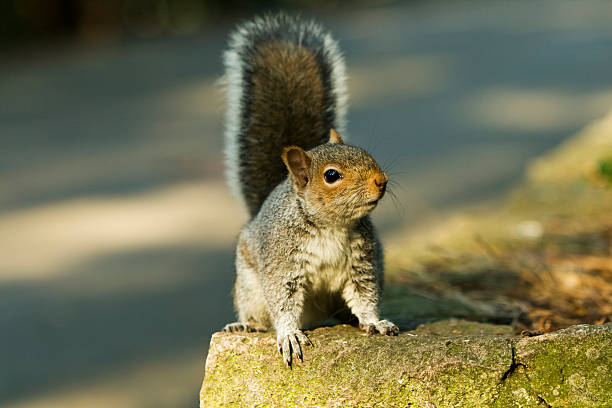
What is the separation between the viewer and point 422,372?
163cm

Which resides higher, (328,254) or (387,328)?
(328,254)

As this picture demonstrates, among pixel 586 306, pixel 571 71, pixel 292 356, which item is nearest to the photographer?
pixel 292 356

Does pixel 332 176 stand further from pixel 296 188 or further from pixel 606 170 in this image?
pixel 606 170

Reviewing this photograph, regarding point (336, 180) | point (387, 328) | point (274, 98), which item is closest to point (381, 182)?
point (336, 180)

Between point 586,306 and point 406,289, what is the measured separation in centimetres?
54

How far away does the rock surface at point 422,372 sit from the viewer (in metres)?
1.58

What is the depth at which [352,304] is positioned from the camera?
6.46 feet

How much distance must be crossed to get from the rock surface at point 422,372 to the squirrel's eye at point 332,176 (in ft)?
1.09

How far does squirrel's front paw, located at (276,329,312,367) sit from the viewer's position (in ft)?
5.67

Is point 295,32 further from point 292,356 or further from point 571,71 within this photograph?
point 571,71

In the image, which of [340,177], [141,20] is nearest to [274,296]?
[340,177]

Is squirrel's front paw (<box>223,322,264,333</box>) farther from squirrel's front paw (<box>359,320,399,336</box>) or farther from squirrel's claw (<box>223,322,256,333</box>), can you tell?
squirrel's front paw (<box>359,320,399,336</box>)

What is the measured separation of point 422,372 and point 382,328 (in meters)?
0.27

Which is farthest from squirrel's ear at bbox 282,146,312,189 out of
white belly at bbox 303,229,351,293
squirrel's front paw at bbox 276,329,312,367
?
squirrel's front paw at bbox 276,329,312,367
